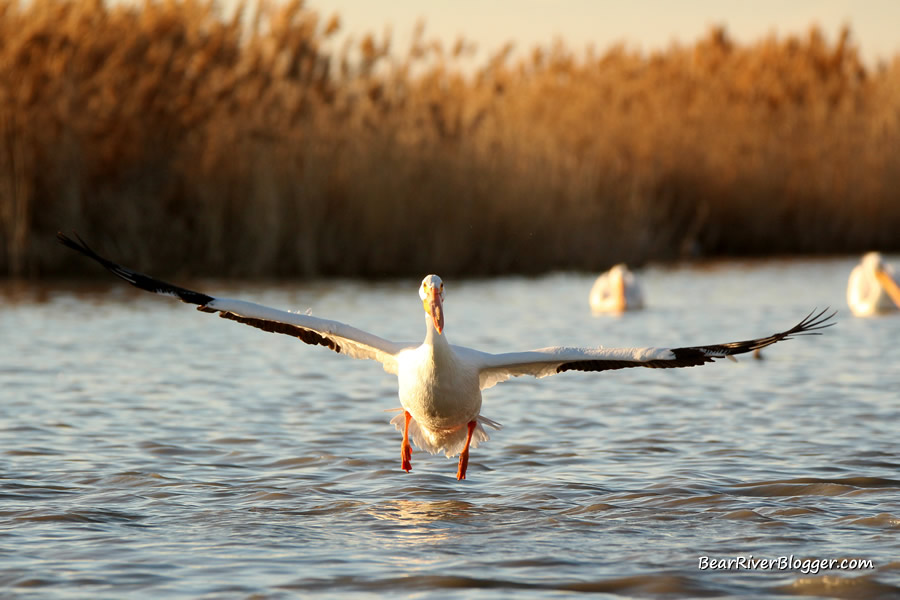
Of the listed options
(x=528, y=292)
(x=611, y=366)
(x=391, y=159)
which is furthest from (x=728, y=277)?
(x=611, y=366)

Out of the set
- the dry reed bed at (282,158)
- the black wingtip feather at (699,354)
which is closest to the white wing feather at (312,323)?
the black wingtip feather at (699,354)

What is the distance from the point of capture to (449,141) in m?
18.5

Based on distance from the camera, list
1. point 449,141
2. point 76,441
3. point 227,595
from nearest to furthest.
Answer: point 227,595
point 76,441
point 449,141

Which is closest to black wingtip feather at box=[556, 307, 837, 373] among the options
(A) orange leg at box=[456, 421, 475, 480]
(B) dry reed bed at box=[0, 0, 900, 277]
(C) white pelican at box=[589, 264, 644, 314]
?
(A) orange leg at box=[456, 421, 475, 480]

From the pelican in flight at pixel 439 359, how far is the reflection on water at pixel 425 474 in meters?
0.29

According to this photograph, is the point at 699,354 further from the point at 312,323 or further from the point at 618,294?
the point at 618,294

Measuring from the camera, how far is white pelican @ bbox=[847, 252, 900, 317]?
14398 millimetres

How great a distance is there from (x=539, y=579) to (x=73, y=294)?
12.0 m

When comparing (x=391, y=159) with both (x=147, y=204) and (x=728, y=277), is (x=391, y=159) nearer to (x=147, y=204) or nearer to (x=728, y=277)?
(x=147, y=204)

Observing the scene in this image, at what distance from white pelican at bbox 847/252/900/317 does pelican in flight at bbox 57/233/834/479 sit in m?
7.98

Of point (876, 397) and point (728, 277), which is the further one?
point (728, 277)

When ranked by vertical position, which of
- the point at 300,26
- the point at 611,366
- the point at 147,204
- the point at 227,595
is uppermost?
the point at 300,26

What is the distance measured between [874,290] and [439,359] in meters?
9.30

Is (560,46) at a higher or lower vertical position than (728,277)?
higher
